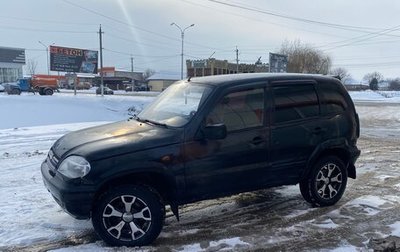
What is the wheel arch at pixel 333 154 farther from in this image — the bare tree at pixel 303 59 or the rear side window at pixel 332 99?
the bare tree at pixel 303 59

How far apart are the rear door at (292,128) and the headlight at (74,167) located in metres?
2.30

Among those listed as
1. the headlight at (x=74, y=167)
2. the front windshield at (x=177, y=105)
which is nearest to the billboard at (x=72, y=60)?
the front windshield at (x=177, y=105)

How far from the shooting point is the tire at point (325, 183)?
5855 millimetres

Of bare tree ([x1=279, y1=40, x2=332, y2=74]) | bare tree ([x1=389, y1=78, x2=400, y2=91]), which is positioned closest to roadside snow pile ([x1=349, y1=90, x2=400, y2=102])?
bare tree ([x1=279, y1=40, x2=332, y2=74])

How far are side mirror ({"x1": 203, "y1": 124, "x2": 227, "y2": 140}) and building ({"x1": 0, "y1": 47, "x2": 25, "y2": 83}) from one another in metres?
85.4

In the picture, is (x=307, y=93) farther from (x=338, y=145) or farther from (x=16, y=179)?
(x=16, y=179)

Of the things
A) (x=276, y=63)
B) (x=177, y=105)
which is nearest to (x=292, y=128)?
(x=177, y=105)

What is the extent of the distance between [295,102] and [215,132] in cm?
150

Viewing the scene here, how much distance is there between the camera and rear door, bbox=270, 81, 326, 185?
5.40 meters

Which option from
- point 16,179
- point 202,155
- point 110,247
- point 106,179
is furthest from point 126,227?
point 16,179

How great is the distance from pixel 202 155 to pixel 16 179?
4164 mm

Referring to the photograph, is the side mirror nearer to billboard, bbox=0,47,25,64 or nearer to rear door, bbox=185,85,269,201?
rear door, bbox=185,85,269,201

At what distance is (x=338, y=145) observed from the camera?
593 centimetres

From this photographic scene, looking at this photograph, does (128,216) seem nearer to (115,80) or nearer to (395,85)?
(115,80)
